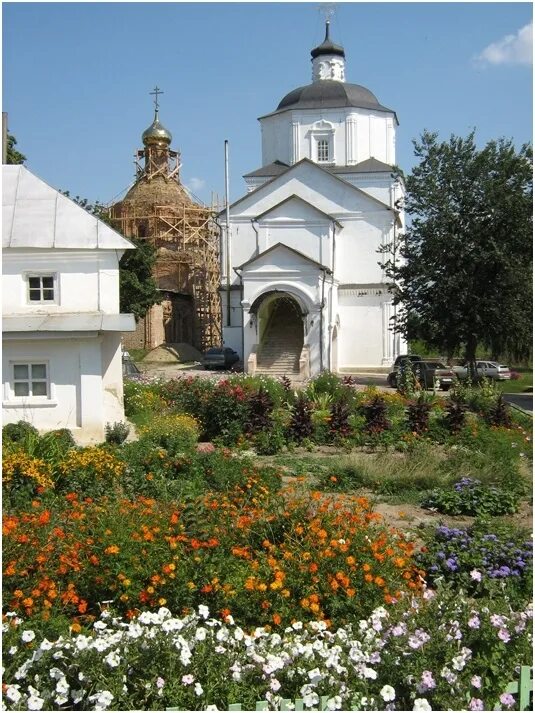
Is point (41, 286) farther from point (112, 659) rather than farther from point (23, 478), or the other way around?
point (112, 659)

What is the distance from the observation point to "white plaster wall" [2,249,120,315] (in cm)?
1495

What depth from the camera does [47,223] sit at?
49.3 feet

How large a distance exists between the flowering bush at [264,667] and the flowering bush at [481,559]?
1414 mm

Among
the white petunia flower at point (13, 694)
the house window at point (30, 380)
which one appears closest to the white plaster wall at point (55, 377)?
the house window at point (30, 380)

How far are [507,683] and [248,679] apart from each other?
1.49m

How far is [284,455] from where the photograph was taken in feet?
46.1

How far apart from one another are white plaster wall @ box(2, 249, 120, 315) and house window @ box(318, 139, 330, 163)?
28.2 m

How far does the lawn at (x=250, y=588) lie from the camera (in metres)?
4.72

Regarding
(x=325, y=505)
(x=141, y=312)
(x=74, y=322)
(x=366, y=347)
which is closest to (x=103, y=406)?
(x=74, y=322)

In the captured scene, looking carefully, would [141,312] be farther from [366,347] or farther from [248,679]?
[248,679]

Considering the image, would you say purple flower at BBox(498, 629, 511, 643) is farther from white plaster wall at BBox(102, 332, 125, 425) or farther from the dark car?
the dark car

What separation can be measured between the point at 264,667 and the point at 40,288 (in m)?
11.5

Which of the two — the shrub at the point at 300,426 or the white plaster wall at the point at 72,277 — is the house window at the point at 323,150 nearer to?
the white plaster wall at the point at 72,277

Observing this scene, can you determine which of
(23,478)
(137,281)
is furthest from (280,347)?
(23,478)
